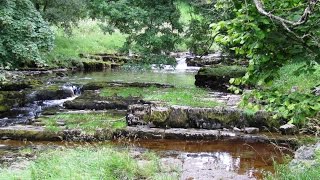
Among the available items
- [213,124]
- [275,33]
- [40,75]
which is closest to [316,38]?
[275,33]

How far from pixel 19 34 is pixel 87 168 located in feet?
21.9

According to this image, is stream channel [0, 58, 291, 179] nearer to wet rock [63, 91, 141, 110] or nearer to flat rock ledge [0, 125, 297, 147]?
flat rock ledge [0, 125, 297, 147]

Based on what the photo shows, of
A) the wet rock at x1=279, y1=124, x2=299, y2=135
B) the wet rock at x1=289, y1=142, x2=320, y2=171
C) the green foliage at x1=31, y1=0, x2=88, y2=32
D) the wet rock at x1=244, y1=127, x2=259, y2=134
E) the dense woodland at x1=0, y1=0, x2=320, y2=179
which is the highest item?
the green foliage at x1=31, y1=0, x2=88, y2=32

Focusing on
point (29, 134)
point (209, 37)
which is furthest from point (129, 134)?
point (209, 37)

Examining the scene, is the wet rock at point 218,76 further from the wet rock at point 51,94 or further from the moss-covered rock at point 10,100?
the moss-covered rock at point 10,100

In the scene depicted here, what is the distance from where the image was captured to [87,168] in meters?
5.59

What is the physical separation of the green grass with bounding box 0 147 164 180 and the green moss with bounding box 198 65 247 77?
8396 mm

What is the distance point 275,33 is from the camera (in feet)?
12.6

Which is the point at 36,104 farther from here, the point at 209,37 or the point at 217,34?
the point at 217,34

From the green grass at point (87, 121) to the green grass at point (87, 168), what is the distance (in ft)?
10.1

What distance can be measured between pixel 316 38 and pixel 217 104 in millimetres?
6694

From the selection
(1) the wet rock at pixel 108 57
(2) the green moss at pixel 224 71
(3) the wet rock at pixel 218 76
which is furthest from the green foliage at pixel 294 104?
(1) the wet rock at pixel 108 57

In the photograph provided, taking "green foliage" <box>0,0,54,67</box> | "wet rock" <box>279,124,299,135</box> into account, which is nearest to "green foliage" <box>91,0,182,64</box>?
"green foliage" <box>0,0,54,67</box>

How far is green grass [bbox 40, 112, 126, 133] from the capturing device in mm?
9519
